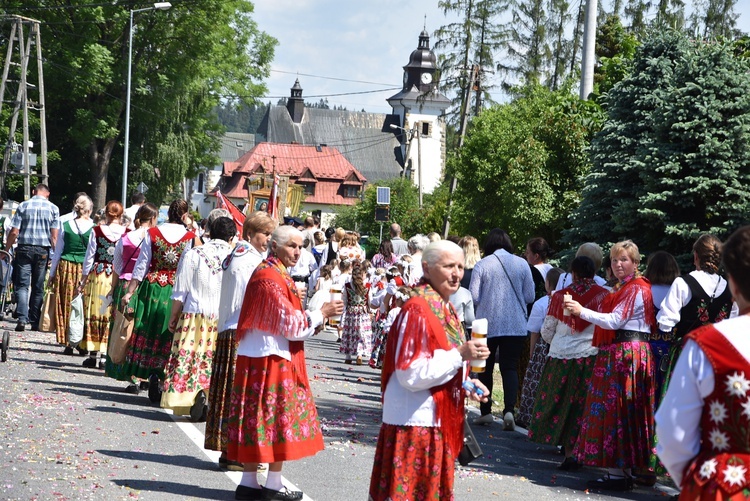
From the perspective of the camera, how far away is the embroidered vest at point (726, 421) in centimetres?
351

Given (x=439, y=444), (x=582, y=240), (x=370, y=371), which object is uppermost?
(x=582, y=240)

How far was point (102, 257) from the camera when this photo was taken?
13164mm

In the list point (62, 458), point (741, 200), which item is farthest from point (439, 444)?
point (741, 200)

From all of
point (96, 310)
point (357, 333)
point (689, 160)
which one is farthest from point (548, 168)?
point (96, 310)

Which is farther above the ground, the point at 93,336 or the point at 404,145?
the point at 404,145

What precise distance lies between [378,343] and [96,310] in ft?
14.4

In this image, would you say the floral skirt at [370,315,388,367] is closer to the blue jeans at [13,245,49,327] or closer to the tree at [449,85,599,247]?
the blue jeans at [13,245,49,327]

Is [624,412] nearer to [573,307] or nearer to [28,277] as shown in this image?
[573,307]

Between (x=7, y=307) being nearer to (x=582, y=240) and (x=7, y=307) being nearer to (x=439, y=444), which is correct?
(x=582, y=240)

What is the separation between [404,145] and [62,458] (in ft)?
391

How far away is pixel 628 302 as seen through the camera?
8.27m

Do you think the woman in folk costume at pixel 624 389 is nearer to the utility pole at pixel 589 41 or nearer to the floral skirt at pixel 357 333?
the floral skirt at pixel 357 333

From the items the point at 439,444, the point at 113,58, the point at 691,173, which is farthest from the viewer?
the point at 113,58

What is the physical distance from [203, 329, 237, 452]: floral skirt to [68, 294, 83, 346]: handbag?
18.6 feet
